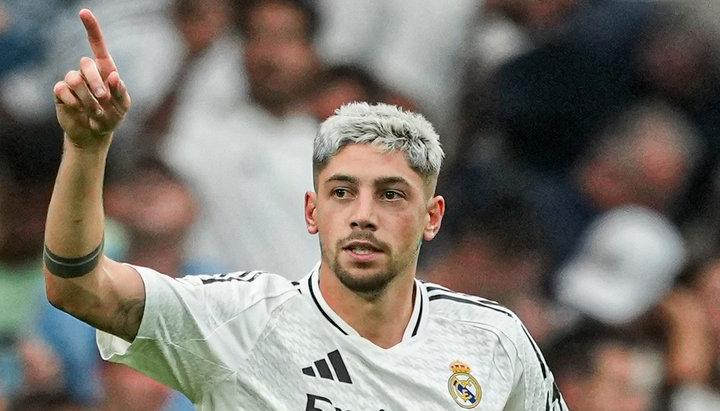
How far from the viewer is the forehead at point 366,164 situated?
4352 mm

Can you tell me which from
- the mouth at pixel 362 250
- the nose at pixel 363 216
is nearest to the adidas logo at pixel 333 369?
the mouth at pixel 362 250

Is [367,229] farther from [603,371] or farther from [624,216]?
[624,216]

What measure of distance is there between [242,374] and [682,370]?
4.36 metres

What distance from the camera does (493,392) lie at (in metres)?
4.45

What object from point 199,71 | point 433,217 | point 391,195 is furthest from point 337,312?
point 199,71

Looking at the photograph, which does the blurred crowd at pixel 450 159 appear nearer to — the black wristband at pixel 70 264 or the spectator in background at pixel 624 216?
the spectator in background at pixel 624 216

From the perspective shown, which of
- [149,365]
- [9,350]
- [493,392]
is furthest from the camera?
[9,350]

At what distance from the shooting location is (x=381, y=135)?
441 cm

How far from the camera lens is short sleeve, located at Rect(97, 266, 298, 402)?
3.92 meters

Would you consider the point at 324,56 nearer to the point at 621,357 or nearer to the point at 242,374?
the point at 621,357

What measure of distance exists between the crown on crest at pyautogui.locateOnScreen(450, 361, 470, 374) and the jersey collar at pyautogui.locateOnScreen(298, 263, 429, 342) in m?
0.18

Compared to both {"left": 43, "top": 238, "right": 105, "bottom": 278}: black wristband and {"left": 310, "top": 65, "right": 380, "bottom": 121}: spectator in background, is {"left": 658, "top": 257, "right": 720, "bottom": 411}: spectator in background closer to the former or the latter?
{"left": 310, "top": 65, "right": 380, "bottom": 121}: spectator in background

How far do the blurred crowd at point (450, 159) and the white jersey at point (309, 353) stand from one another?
301cm

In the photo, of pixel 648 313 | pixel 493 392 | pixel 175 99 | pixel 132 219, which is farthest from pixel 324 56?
pixel 493 392
